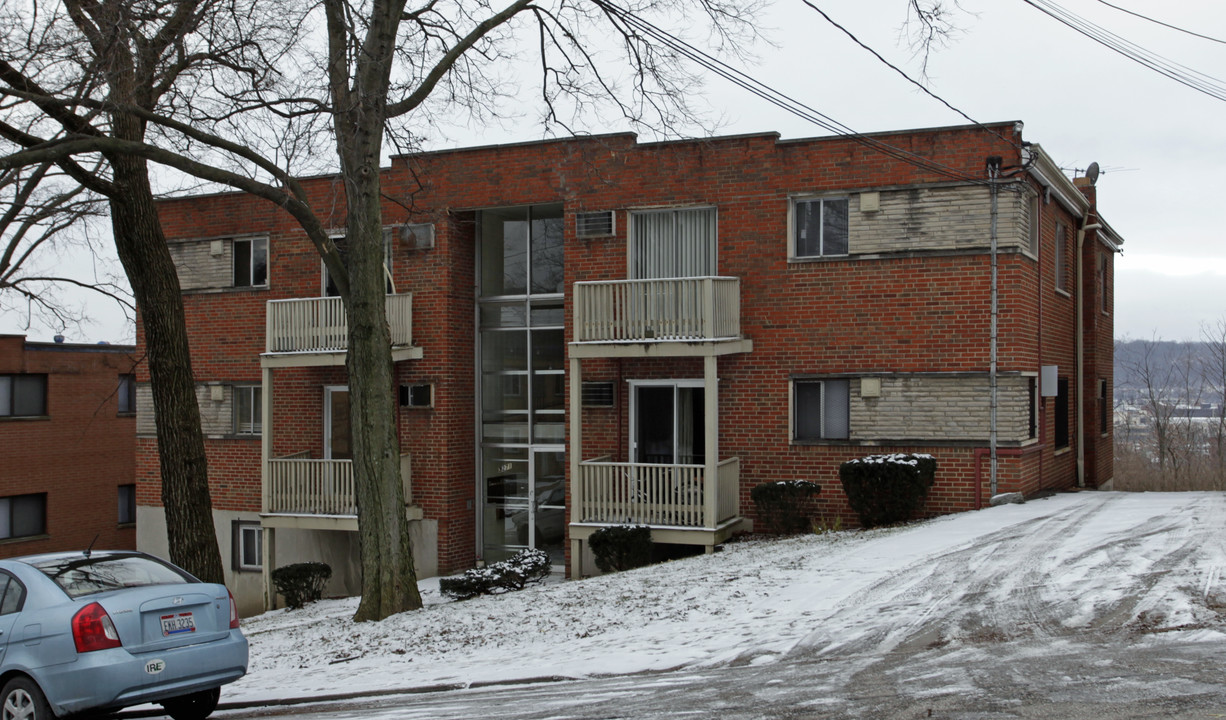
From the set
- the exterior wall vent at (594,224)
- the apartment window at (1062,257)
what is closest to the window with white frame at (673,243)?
the exterior wall vent at (594,224)

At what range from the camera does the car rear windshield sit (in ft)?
26.8

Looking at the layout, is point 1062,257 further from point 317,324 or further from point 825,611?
point 317,324

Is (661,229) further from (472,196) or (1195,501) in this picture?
(1195,501)

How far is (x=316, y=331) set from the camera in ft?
64.9

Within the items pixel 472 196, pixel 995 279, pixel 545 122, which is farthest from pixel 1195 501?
pixel 472 196

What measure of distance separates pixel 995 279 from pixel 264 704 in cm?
1193

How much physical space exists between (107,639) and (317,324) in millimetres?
12589

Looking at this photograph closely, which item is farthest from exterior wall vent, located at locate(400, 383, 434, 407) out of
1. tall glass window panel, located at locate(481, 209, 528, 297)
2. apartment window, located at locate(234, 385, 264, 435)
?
apartment window, located at locate(234, 385, 264, 435)

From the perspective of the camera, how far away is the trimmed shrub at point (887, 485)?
617 inches

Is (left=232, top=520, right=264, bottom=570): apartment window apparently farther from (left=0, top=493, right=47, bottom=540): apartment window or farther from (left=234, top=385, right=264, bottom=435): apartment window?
(left=0, top=493, right=47, bottom=540): apartment window

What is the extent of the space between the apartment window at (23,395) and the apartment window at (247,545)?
10.8 meters

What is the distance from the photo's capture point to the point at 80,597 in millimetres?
7926

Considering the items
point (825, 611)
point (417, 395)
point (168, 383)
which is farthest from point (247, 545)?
point (825, 611)

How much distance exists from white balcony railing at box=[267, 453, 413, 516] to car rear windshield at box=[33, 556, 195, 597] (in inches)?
399
